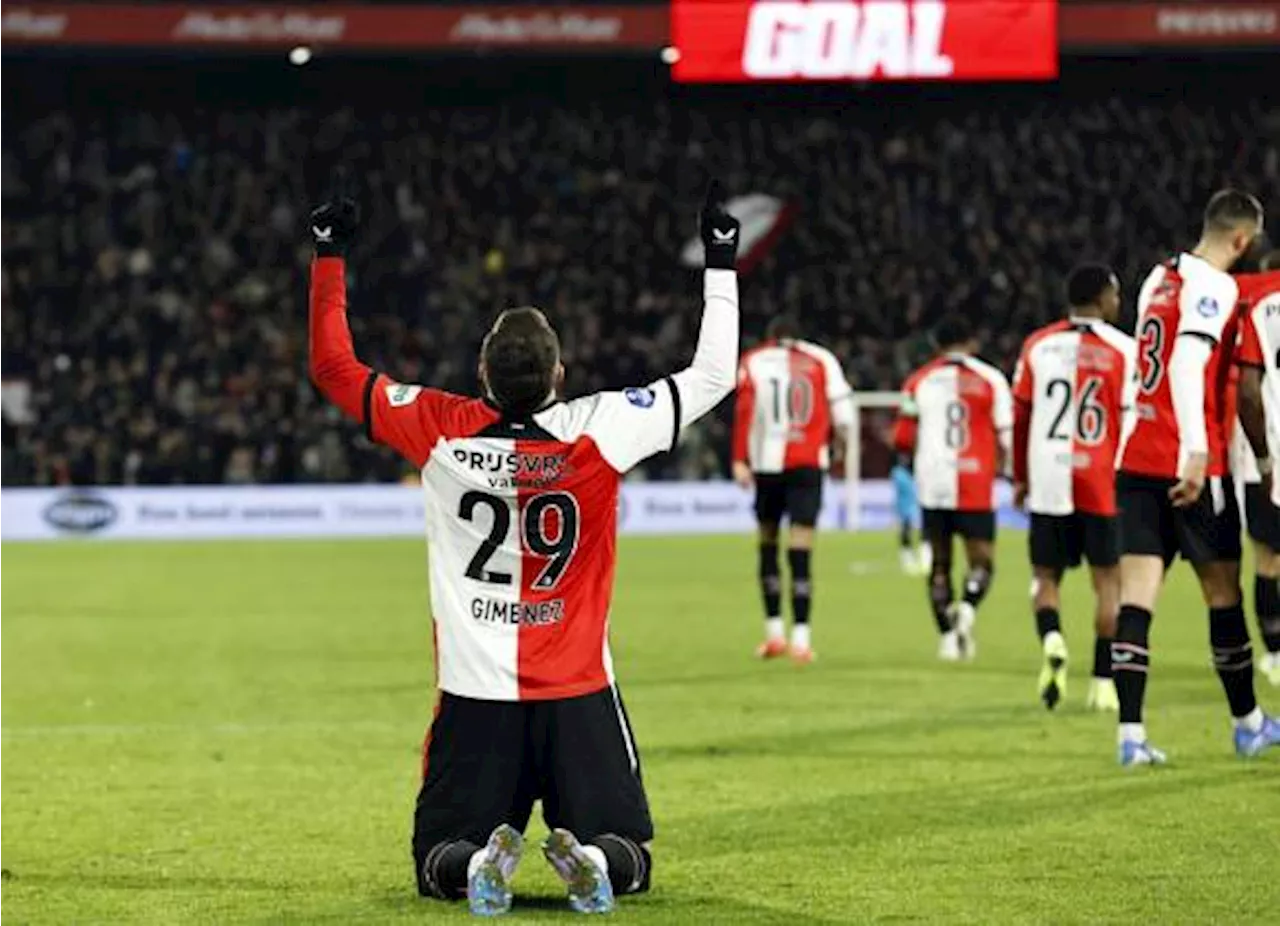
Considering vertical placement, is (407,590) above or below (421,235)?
below

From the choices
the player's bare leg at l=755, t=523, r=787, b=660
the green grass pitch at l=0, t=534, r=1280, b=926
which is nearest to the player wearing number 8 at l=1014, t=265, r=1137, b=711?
the green grass pitch at l=0, t=534, r=1280, b=926

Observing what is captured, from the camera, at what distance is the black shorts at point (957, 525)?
17.3 metres

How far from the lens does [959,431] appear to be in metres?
17.4

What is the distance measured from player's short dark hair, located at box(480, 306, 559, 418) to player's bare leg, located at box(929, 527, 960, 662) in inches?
389

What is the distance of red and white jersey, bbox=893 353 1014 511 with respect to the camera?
1727cm

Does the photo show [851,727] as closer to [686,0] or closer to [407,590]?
[407,590]

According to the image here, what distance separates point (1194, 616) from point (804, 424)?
4.81 meters

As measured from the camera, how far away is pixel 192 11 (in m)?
39.4

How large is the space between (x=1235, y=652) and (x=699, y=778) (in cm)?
236

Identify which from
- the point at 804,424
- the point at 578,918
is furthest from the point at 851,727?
the point at 578,918

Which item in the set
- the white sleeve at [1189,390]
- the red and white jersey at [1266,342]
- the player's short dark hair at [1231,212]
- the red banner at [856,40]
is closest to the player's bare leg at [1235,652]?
the red and white jersey at [1266,342]

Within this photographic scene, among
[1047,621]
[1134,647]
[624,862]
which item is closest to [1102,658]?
[1047,621]

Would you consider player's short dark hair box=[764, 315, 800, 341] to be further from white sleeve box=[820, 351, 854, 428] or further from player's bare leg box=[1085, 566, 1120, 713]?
player's bare leg box=[1085, 566, 1120, 713]

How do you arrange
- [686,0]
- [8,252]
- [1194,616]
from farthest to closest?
[8,252] < [686,0] < [1194,616]
